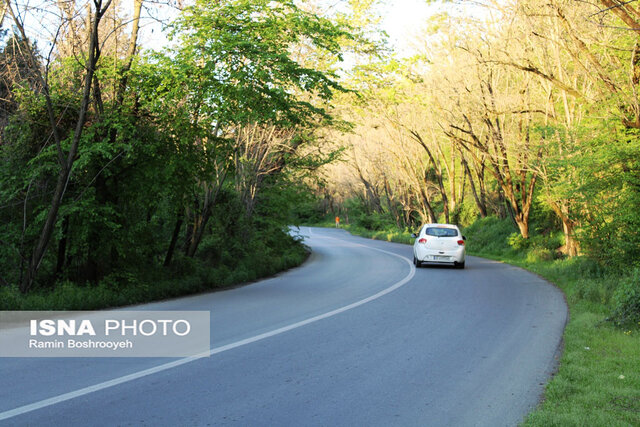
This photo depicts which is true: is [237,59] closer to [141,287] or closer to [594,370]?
[141,287]

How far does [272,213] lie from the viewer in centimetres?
2716

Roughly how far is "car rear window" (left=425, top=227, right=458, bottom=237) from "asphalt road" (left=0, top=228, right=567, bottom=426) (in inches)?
403

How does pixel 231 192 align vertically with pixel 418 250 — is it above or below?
above

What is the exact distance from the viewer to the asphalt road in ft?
16.9

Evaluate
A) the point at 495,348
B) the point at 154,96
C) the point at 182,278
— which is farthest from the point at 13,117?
the point at 495,348

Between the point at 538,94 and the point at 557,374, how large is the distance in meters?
19.0

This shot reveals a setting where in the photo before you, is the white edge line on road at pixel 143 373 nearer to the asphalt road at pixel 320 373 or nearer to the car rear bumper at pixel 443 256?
the asphalt road at pixel 320 373

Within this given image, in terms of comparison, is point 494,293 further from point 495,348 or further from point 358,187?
point 358,187

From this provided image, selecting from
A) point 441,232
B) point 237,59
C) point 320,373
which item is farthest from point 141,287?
point 441,232

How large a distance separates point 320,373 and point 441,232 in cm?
1671

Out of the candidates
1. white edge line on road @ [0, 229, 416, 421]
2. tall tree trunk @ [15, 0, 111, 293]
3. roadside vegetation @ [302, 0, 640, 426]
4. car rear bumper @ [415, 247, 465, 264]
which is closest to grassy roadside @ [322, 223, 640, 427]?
roadside vegetation @ [302, 0, 640, 426]

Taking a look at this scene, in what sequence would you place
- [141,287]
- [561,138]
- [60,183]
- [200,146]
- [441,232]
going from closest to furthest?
1. [60,183]
2. [141,287]
3. [200,146]
4. [561,138]
5. [441,232]

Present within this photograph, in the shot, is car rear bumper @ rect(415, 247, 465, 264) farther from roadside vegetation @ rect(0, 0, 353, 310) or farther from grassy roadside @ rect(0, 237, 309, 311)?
roadside vegetation @ rect(0, 0, 353, 310)

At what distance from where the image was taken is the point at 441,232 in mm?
22609
